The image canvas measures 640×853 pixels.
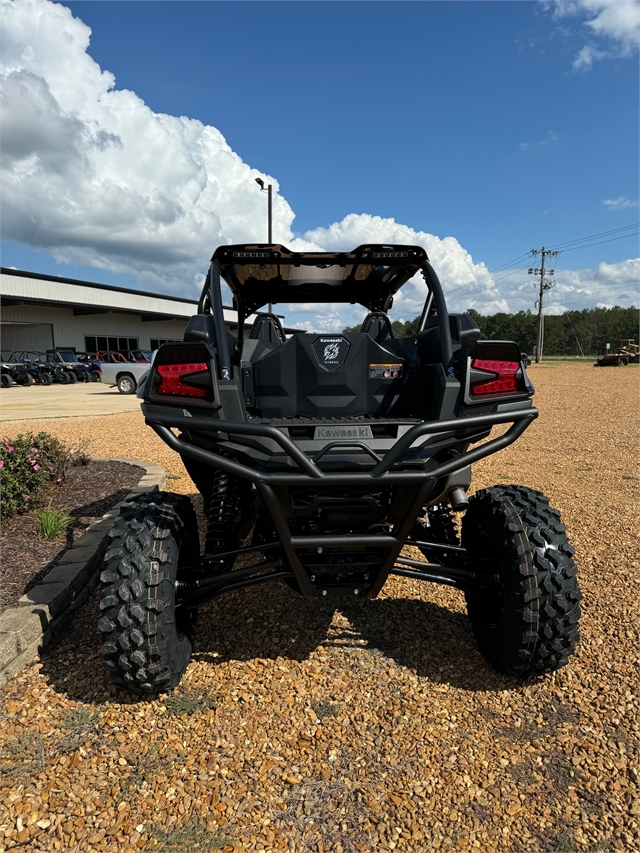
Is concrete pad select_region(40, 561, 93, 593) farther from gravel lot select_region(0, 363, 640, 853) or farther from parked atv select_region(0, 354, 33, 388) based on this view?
parked atv select_region(0, 354, 33, 388)

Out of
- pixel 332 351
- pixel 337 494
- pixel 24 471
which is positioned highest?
pixel 332 351

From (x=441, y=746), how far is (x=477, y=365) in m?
1.49

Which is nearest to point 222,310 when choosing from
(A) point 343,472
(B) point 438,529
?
(A) point 343,472

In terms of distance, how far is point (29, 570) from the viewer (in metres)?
3.27

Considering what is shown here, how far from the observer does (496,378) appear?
2334mm

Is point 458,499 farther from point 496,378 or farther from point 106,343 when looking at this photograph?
point 106,343

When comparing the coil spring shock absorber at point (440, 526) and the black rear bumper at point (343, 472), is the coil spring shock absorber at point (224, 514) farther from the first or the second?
the coil spring shock absorber at point (440, 526)

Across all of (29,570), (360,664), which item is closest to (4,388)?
(29,570)

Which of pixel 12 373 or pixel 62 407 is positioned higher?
pixel 12 373

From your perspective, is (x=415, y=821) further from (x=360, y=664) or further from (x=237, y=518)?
(x=237, y=518)

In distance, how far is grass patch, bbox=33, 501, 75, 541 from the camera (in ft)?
12.2

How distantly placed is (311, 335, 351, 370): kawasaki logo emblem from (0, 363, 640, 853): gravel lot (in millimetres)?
1391

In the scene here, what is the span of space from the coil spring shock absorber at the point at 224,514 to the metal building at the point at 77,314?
24.4 metres

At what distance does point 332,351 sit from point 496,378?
83cm
